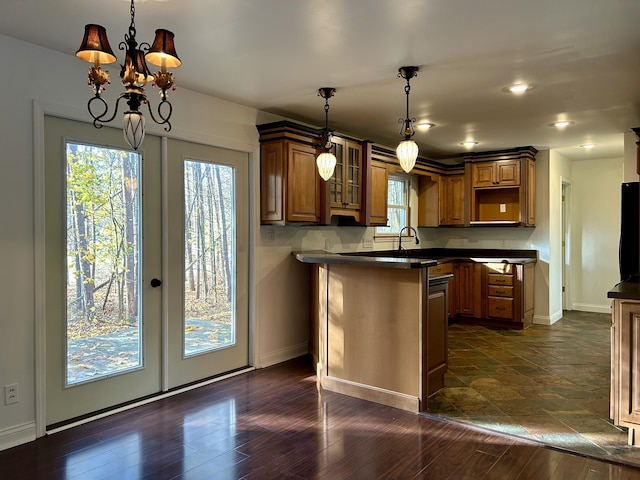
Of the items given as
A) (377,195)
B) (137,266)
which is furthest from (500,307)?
(137,266)

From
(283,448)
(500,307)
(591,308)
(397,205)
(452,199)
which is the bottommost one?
(283,448)

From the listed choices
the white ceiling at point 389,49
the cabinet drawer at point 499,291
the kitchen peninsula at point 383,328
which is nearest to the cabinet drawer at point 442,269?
the cabinet drawer at point 499,291

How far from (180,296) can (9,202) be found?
57.8 inches

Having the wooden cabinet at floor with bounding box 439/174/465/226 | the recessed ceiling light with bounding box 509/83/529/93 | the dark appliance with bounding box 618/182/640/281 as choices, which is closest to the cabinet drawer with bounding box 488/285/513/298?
the wooden cabinet at floor with bounding box 439/174/465/226

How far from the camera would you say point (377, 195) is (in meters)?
5.50

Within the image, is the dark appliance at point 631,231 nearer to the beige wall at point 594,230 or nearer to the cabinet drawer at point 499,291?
the cabinet drawer at point 499,291

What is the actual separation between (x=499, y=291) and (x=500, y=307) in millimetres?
215

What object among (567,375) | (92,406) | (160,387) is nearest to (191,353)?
(160,387)

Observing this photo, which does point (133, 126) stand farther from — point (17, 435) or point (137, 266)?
point (17, 435)

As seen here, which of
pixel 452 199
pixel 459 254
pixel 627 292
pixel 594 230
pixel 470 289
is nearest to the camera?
pixel 627 292

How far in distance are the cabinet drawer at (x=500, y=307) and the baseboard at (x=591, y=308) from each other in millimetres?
2141

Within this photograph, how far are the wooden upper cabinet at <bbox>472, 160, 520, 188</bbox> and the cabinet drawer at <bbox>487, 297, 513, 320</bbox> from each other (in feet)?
5.26

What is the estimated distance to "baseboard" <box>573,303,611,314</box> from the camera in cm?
735

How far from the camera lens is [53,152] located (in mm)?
3094
